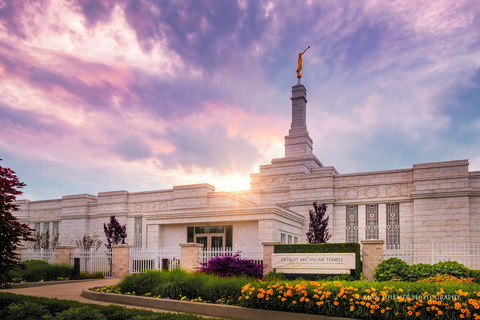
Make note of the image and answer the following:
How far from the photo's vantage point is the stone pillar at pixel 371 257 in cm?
1551

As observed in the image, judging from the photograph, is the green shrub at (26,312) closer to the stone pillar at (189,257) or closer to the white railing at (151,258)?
the stone pillar at (189,257)

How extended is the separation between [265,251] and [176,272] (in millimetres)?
3967

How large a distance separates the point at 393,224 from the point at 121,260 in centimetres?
1694

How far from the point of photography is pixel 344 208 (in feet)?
93.5

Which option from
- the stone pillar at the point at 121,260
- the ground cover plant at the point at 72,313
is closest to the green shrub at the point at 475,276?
the ground cover plant at the point at 72,313

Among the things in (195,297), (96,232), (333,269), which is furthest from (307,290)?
(96,232)

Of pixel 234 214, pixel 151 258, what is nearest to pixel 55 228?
pixel 151 258

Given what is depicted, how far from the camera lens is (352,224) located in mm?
28031

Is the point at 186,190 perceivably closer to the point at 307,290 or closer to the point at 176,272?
the point at 176,272

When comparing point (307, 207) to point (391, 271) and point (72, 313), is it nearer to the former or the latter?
point (391, 271)

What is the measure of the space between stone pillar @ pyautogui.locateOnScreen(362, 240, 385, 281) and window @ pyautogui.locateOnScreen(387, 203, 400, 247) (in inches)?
466

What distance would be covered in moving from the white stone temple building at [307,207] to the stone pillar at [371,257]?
694cm

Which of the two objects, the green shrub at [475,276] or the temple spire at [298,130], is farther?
the temple spire at [298,130]

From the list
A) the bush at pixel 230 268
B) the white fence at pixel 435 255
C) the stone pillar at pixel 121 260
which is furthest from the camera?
the stone pillar at pixel 121 260
